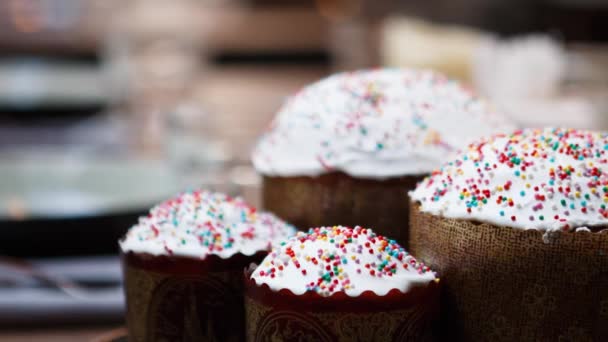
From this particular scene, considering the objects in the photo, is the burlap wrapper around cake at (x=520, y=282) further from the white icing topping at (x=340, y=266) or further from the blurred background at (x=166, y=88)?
the blurred background at (x=166, y=88)

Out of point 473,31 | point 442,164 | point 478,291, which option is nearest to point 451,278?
point 478,291

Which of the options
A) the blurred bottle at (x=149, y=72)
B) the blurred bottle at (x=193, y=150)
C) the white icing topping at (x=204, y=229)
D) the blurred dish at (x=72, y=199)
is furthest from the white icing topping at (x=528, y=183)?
the blurred bottle at (x=149, y=72)

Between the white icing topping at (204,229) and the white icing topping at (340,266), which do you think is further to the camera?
the white icing topping at (204,229)

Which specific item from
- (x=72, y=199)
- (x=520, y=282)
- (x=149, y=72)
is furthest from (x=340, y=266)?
(x=149, y=72)

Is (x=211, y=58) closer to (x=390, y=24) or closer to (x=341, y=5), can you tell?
(x=341, y=5)

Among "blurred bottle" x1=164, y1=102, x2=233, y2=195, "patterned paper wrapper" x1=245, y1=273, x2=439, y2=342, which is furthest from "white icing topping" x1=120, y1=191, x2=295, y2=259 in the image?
"blurred bottle" x1=164, y1=102, x2=233, y2=195

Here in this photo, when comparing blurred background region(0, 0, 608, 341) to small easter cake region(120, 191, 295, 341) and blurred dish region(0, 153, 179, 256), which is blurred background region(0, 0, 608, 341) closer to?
blurred dish region(0, 153, 179, 256)

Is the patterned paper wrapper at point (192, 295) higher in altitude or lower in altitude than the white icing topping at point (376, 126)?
lower

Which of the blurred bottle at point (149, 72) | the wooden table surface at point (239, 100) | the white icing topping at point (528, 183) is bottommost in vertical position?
the wooden table surface at point (239, 100)
